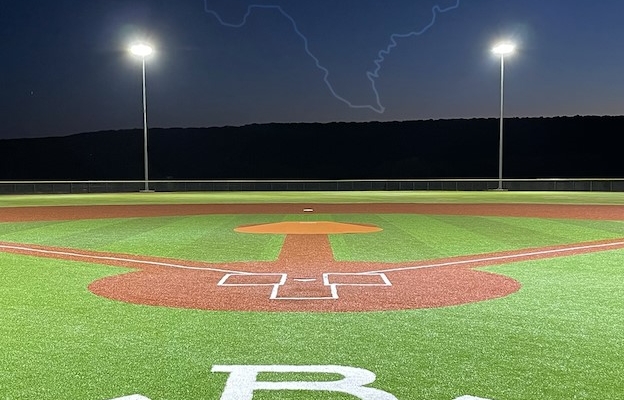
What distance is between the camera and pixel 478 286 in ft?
25.5

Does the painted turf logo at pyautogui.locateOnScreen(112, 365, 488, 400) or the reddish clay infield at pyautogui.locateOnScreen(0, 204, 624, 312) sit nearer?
the painted turf logo at pyautogui.locateOnScreen(112, 365, 488, 400)

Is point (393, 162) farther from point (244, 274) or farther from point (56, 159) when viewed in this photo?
point (244, 274)

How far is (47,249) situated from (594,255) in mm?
9778

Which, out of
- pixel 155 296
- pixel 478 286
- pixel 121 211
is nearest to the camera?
pixel 155 296

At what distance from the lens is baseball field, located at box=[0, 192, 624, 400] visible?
4.19 metres

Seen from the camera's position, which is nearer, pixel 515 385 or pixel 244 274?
pixel 515 385

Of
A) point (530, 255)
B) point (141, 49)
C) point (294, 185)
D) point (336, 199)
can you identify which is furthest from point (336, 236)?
point (141, 49)

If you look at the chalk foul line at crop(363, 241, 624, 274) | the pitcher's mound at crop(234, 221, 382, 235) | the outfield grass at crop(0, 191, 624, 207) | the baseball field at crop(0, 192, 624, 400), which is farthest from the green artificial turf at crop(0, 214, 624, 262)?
the outfield grass at crop(0, 191, 624, 207)

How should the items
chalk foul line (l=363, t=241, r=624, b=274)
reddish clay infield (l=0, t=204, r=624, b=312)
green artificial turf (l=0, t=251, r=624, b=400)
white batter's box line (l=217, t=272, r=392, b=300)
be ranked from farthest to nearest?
chalk foul line (l=363, t=241, r=624, b=274) < white batter's box line (l=217, t=272, r=392, b=300) < reddish clay infield (l=0, t=204, r=624, b=312) < green artificial turf (l=0, t=251, r=624, b=400)

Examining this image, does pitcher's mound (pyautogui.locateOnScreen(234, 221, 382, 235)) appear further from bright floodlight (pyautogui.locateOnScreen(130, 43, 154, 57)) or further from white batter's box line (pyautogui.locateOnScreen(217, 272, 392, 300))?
bright floodlight (pyautogui.locateOnScreen(130, 43, 154, 57))

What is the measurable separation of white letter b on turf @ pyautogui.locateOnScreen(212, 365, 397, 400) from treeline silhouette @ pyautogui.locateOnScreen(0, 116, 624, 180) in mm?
70467

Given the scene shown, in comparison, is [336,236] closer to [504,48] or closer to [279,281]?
[279,281]

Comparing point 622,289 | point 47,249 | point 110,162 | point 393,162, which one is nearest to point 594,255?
point 622,289

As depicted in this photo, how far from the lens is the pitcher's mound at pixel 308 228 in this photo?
1494cm
